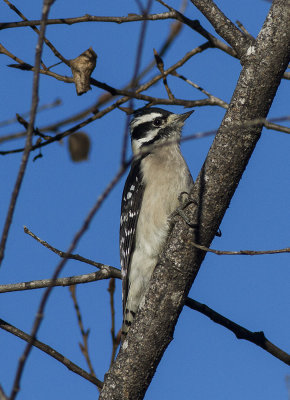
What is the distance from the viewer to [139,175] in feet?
21.2

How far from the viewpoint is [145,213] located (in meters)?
6.15

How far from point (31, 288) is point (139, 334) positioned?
1069mm

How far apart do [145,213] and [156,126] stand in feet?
4.86

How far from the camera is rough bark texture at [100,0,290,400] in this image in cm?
394

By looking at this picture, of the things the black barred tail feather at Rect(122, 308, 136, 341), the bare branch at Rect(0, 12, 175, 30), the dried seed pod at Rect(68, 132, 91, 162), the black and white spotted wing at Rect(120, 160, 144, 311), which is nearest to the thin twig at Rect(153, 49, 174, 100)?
the bare branch at Rect(0, 12, 175, 30)

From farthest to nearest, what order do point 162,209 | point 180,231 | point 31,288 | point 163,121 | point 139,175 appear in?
point 163,121 → point 139,175 → point 162,209 → point 31,288 → point 180,231

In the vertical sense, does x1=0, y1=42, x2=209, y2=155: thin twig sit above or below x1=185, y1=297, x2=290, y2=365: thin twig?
above

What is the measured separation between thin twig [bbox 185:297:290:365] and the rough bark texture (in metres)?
0.63

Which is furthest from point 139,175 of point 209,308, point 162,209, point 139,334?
point 139,334

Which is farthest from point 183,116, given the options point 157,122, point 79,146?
point 79,146

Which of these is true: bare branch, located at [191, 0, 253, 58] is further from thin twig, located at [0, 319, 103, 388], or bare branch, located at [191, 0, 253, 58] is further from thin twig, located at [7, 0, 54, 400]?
thin twig, located at [0, 319, 103, 388]

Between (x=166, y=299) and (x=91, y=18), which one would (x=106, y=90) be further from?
(x=166, y=299)

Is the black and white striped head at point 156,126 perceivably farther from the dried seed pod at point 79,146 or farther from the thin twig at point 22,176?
the thin twig at point 22,176

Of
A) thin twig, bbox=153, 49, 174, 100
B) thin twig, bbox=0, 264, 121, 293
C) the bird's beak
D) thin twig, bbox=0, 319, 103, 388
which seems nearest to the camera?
thin twig, bbox=153, 49, 174, 100
